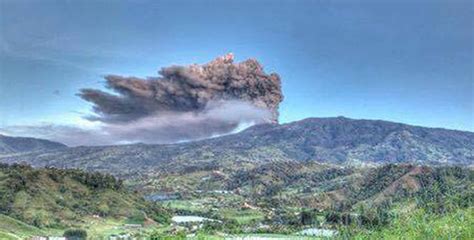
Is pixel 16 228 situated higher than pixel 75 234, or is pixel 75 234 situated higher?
pixel 16 228

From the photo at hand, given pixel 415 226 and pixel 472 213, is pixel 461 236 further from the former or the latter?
pixel 472 213

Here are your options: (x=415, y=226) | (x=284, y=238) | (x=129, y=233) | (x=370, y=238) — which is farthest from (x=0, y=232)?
(x=415, y=226)

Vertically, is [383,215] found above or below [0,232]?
above

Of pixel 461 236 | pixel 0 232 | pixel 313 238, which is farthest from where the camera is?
pixel 0 232

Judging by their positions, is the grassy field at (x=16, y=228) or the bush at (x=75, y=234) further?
the bush at (x=75, y=234)

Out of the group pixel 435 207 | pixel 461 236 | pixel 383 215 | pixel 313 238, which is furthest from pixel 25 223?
pixel 461 236

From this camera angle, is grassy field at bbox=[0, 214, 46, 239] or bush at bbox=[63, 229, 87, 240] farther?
bush at bbox=[63, 229, 87, 240]

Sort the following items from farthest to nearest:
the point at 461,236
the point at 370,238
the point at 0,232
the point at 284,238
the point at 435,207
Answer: the point at 284,238, the point at 0,232, the point at 435,207, the point at 370,238, the point at 461,236

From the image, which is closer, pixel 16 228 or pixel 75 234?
pixel 16 228

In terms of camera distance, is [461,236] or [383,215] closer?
[461,236]

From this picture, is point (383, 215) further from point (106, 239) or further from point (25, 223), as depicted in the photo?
point (25, 223)
